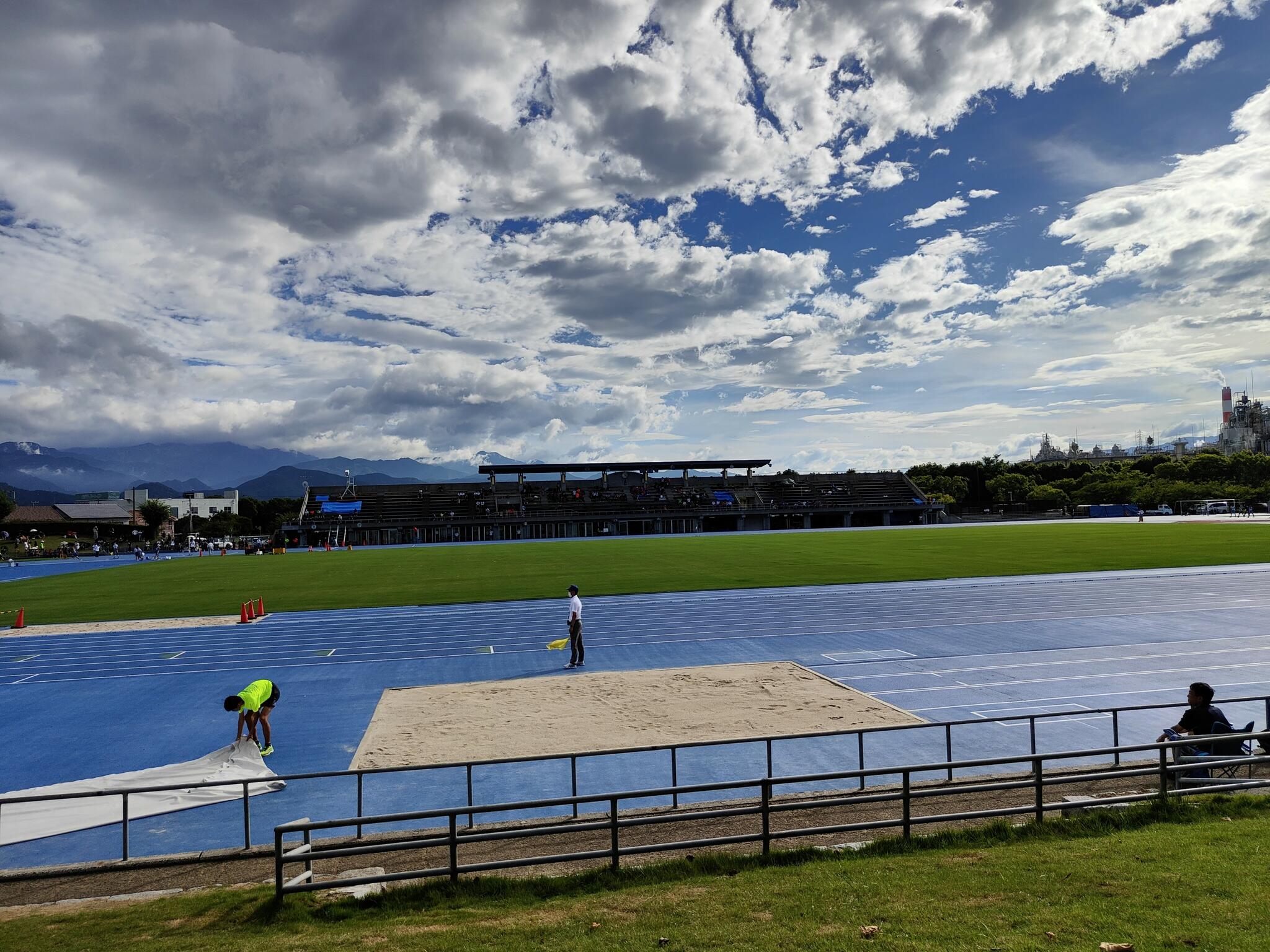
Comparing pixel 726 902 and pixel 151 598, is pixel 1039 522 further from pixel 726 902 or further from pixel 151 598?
pixel 726 902

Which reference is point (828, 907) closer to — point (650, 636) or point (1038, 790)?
point (1038, 790)

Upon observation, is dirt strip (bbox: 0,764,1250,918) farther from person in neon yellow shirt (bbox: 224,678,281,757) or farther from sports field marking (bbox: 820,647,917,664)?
sports field marking (bbox: 820,647,917,664)

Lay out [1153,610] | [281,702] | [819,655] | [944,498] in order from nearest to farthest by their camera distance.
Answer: [281,702] < [819,655] < [1153,610] < [944,498]

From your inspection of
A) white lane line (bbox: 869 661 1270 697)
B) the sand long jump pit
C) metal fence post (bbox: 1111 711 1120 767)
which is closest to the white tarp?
the sand long jump pit

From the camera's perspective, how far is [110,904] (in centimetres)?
678

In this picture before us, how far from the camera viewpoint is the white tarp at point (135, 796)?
9.70m

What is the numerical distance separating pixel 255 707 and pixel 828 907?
9.98m

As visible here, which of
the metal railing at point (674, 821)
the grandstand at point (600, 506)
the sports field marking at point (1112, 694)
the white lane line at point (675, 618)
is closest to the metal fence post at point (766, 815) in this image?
the metal railing at point (674, 821)

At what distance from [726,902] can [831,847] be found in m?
1.74

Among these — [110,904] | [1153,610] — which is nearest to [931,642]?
[1153,610]

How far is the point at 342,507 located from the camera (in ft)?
315

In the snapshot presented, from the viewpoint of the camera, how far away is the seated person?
8.84 metres

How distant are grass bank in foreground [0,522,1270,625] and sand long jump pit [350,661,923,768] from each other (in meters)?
14.4

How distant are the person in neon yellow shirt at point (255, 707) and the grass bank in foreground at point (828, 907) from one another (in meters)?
5.28
